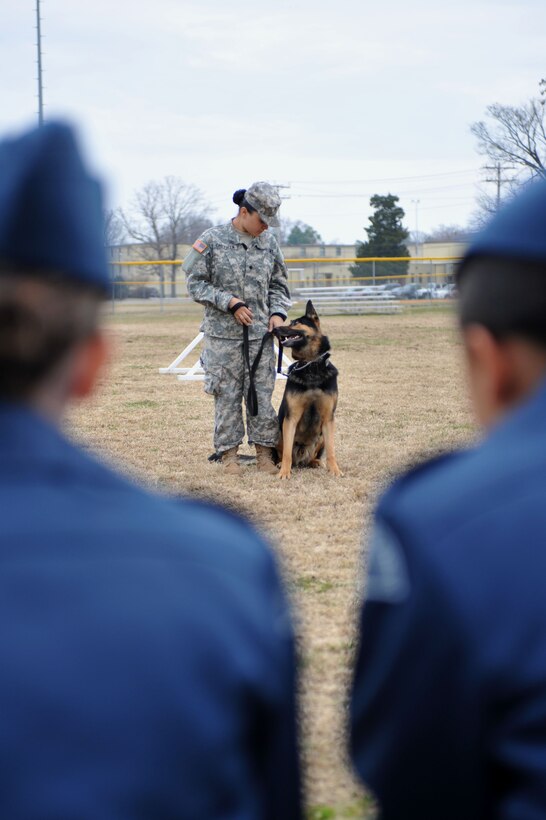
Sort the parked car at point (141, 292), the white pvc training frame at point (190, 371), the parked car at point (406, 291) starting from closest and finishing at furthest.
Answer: the white pvc training frame at point (190, 371), the parked car at point (406, 291), the parked car at point (141, 292)

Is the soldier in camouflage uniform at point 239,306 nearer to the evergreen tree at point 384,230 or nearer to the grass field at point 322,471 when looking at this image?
the grass field at point 322,471

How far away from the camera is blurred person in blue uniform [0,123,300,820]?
3.14 feet

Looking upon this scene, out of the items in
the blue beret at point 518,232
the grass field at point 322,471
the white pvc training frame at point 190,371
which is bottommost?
the grass field at point 322,471

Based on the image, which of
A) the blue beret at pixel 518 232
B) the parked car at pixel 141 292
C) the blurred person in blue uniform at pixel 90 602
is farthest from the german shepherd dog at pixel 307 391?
the parked car at pixel 141 292

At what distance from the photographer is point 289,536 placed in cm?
539

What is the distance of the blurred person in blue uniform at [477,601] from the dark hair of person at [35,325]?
0.43 m

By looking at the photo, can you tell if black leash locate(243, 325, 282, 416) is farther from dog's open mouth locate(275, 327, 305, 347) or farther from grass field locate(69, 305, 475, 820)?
grass field locate(69, 305, 475, 820)

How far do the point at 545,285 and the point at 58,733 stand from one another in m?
0.74

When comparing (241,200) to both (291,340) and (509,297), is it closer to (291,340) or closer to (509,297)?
(291,340)

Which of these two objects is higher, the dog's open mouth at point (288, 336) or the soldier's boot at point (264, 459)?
the dog's open mouth at point (288, 336)

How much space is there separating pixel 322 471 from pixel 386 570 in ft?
20.5

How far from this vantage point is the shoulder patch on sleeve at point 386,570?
43.2 inches

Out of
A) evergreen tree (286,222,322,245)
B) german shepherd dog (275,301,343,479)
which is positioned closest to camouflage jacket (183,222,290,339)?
german shepherd dog (275,301,343,479)

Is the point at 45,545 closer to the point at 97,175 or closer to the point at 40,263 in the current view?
the point at 40,263
